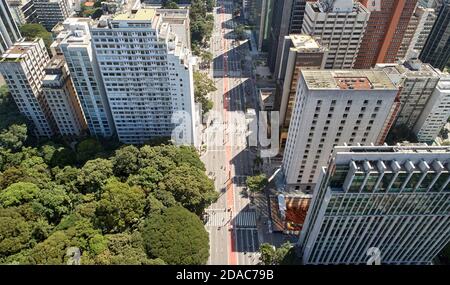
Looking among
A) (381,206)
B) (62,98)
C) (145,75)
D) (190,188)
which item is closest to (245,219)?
(190,188)

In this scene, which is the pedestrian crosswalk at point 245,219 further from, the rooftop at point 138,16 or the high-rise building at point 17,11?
the high-rise building at point 17,11

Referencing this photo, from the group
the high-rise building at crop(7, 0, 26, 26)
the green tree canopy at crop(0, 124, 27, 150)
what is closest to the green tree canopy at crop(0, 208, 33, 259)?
the green tree canopy at crop(0, 124, 27, 150)

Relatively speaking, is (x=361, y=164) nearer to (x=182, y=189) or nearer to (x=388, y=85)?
(x=388, y=85)

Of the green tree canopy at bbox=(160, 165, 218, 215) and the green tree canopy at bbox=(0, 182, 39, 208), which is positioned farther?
the green tree canopy at bbox=(160, 165, 218, 215)

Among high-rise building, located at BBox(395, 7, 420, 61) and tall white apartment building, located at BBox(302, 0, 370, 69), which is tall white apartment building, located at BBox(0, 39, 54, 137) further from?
high-rise building, located at BBox(395, 7, 420, 61)

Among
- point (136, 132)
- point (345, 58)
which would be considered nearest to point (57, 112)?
point (136, 132)
